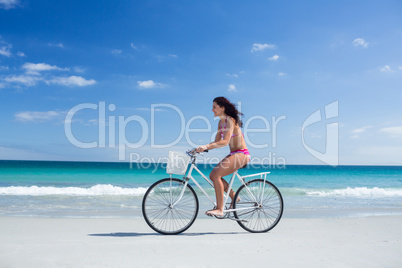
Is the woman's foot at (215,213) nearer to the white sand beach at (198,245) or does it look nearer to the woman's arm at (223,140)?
the white sand beach at (198,245)

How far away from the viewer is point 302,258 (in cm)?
378

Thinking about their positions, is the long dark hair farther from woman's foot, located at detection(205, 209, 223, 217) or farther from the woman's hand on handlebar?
woman's foot, located at detection(205, 209, 223, 217)

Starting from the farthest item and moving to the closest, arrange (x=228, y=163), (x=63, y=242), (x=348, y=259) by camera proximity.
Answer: (x=228, y=163) < (x=63, y=242) < (x=348, y=259)

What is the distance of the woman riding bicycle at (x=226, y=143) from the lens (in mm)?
4902

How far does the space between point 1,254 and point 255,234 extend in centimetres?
337

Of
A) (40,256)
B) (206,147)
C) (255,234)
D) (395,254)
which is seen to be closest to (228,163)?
(206,147)

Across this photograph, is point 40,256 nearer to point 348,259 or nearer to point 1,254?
point 1,254

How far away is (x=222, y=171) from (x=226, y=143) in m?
0.43

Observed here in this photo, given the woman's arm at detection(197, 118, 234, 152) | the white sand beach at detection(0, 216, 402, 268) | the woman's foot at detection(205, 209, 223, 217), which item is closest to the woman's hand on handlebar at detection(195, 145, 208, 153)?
the woman's arm at detection(197, 118, 234, 152)

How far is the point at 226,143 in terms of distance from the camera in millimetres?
4820

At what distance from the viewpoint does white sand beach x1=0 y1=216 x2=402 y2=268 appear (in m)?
3.62

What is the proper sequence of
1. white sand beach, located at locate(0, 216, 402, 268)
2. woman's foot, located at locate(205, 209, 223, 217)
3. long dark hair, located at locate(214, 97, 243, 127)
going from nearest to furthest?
1. white sand beach, located at locate(0, 216, 402, 268)
2. woman's foot, located at locate(205, 209, 223, 217)
3. long dark hair, located at locate(214, 97, 243, 127)

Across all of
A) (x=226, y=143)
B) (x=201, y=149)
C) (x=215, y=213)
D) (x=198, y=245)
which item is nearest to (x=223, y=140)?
(x=226, y=143)

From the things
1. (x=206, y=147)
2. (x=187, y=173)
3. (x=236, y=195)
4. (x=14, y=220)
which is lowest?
(x=14, y=220)
